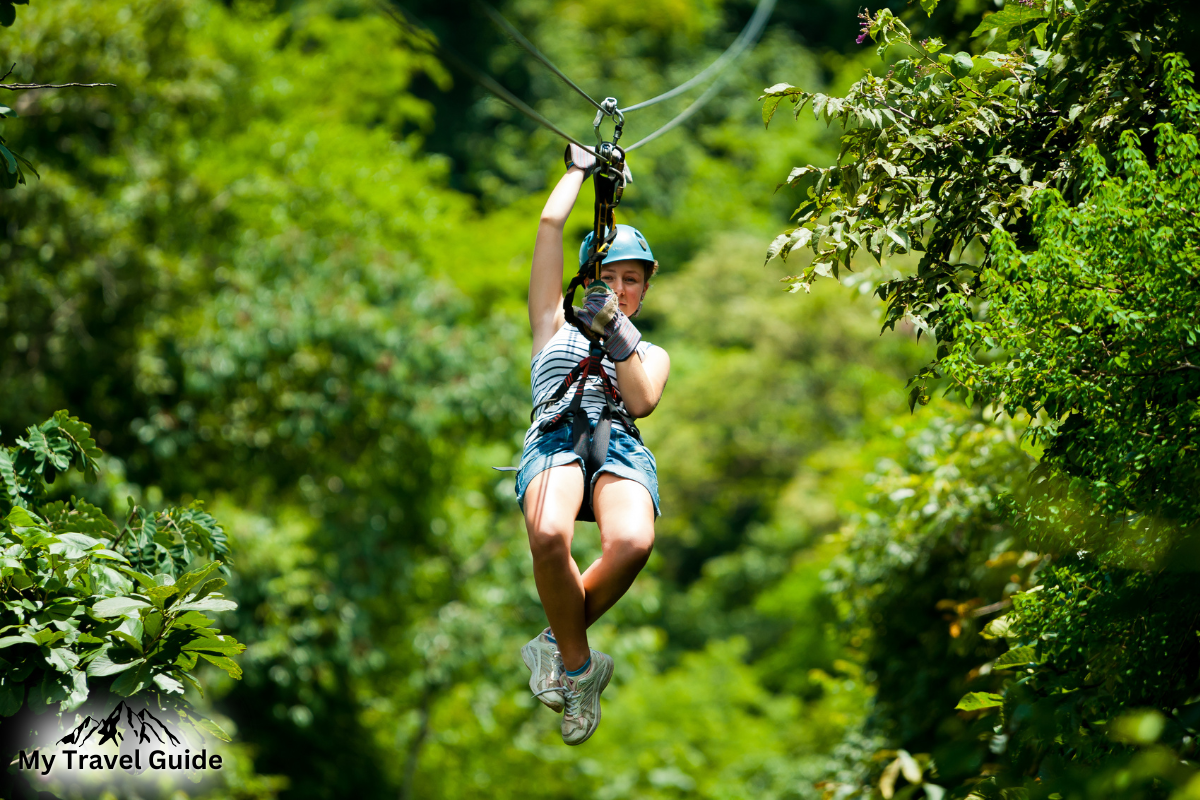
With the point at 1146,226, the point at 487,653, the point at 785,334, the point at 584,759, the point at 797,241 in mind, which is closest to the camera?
the point at 1146,226

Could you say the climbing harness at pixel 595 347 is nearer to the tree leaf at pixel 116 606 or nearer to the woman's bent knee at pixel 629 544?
the woman's bent knee at pixel 629 544

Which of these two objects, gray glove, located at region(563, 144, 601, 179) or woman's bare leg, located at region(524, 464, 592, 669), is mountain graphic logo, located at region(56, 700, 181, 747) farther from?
gray glove, located at region(563, 144, 601, 179)

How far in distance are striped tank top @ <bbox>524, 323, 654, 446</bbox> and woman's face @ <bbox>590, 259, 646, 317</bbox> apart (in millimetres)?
151

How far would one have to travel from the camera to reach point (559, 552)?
9.59ft

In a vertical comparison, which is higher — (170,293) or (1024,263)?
(170,293)

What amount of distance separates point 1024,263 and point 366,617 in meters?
8.33

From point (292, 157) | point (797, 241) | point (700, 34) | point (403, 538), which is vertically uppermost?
point (700, 34)

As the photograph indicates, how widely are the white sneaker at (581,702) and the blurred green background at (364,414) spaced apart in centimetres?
255

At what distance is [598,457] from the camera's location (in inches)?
123

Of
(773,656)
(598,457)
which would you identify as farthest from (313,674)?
(773,656)

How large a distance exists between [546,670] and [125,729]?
4.14 ft

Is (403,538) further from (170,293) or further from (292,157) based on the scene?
(292,157)

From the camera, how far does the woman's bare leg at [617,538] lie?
2996 mm

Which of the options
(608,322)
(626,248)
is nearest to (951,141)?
(626,248)
